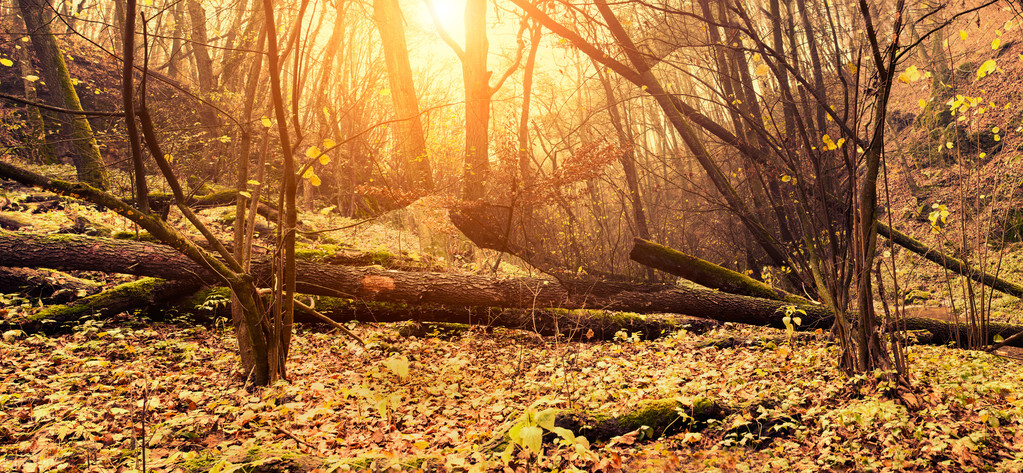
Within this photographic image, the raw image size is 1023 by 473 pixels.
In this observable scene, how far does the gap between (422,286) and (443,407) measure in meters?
2.34

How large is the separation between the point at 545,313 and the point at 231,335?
3.50 m

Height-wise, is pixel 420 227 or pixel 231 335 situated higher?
pixel 420 227

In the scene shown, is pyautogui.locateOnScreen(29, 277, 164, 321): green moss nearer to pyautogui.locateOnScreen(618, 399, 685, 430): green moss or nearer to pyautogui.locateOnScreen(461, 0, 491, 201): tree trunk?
pyautogui.locateOnScreen(461, 0, 491, 201): tree trunk

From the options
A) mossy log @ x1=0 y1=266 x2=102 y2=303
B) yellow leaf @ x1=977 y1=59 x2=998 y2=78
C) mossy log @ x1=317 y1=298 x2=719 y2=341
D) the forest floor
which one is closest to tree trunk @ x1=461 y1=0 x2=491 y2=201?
mossy log @ x1=317 y1=298 x2=719 y2=341

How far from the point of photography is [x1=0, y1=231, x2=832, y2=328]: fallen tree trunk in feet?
16.8

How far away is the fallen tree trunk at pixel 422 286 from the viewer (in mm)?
5105

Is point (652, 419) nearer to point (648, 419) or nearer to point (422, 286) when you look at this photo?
point (648, 419)

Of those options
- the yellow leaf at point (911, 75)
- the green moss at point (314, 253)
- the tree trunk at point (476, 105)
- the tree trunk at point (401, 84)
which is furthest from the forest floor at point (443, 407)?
the tree trunk at point (401, 84)

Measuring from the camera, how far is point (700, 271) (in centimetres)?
694

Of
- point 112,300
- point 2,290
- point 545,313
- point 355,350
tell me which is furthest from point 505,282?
point 2,290

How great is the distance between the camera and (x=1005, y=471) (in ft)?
7.61

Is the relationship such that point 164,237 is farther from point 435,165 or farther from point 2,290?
point 435,165

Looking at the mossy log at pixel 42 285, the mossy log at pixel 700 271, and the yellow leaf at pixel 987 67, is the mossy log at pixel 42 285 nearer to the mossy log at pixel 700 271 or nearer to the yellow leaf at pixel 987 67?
the mossy log at pixel 700 271

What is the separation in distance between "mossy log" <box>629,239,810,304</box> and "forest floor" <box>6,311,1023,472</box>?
1668 mm
